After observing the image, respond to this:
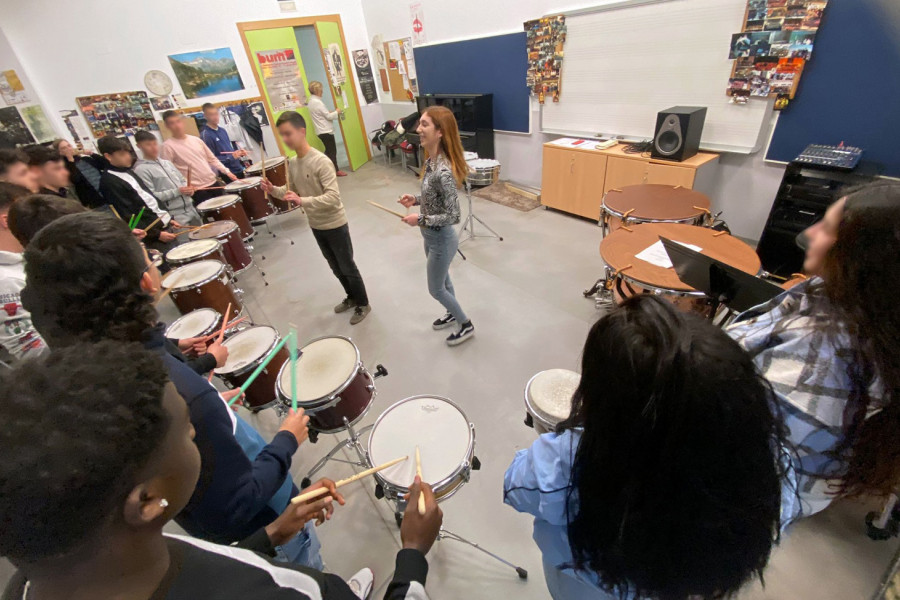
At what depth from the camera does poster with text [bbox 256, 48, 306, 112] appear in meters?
6.20

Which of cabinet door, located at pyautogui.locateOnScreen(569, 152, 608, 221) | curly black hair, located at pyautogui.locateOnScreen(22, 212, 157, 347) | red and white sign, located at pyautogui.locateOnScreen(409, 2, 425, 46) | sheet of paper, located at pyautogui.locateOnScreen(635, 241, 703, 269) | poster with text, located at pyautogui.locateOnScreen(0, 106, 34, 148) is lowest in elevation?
cabinet door, located at pyautogui.locateOnScreen(569, 152, 608, 221)

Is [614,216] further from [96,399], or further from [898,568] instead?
[96,399]

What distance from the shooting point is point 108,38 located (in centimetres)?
480

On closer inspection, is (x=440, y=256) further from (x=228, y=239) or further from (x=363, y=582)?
(x=228, y=239)

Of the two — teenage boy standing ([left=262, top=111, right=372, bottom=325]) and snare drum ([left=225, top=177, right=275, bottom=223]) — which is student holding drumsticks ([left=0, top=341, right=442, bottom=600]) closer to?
teenage boy standing ([left=262, top=111, right=372, bottom=325])

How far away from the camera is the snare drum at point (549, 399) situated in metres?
1.56

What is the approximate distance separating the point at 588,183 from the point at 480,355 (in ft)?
8.83

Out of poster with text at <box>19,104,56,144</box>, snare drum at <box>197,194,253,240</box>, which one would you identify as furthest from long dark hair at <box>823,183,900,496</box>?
poster with text at <box>19,104,56,144</box>

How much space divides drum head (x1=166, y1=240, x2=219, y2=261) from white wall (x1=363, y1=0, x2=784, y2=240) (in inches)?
165

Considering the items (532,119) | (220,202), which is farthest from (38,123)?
(532,119)

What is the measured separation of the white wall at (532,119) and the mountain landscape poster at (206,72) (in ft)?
8.90

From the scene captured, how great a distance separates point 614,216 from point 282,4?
6632mm

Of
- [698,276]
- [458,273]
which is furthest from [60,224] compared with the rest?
[458,273]

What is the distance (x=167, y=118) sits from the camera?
4.19 meters
